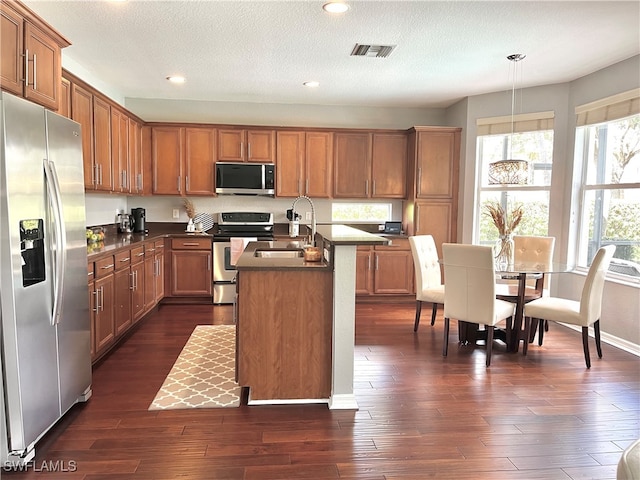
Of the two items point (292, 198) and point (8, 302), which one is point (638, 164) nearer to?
point (292, 198)

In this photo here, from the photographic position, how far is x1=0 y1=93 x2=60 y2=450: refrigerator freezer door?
2041 millimetres

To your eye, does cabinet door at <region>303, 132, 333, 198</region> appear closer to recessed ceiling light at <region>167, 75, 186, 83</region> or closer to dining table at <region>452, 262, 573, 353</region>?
recessed ceiling light at <region>167, 75, 186, 83</region>

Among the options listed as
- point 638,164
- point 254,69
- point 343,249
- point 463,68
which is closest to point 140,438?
point 343,249

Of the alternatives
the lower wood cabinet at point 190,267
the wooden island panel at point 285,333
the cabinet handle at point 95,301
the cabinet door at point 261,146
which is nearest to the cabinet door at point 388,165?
the cabinet door at point 261,146

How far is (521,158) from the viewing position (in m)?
5.39

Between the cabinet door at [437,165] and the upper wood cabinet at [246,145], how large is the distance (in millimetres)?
1938

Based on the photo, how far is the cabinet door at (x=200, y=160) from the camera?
5.77 m

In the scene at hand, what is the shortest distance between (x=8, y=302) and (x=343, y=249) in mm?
1764

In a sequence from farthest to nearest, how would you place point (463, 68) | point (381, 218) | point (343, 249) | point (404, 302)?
point (381, 218)
point (404, 302)
point (463, 68)
point (343, 249)

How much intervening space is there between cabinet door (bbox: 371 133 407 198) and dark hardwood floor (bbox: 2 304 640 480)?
9.38 feet

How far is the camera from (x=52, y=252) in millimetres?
Result: 2369

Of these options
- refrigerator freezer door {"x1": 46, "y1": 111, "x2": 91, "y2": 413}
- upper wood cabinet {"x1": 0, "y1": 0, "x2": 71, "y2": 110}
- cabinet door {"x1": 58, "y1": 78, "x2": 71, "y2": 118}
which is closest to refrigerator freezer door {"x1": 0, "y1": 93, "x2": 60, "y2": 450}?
refrigerator freezer door {"x1": 46, "y1": 111, "x2": 91, "y2": 413}

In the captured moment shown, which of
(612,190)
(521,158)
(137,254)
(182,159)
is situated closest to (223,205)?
(182,159)

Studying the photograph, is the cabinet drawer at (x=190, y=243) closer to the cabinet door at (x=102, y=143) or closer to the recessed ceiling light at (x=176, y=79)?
the cabinet door at (x=102, y=143)
